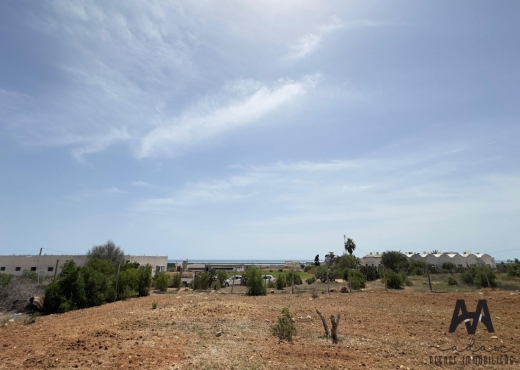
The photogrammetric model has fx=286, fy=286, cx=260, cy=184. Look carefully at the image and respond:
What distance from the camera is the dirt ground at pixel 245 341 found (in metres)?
6.46

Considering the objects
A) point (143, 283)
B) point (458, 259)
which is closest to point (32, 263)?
point (143, 283)

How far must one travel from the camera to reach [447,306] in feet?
44.4

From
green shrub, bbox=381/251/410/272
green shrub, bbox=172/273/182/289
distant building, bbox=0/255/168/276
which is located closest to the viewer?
green shrub, bbox=172/273/182/289

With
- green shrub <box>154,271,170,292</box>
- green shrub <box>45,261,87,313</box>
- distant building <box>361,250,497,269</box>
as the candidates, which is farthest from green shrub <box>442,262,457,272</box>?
green shrub <box>45,261,87,313</box>

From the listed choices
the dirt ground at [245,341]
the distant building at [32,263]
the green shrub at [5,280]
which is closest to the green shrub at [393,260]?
the dirt ground at [245,341]

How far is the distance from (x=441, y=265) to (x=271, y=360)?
216 feet

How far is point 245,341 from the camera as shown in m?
8.24

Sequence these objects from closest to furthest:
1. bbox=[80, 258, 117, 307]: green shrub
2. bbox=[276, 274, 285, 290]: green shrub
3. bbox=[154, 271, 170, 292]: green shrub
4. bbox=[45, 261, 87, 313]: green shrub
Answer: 1. bbox=[45, 261, 87, 313]: green shrub
2. bbox=[80, 258, 117, 307]: green shrub
3. bbox=[154, 271, 170, 292]: green shrub
4. bbox=[276, 274, 285, 290]: green shrub

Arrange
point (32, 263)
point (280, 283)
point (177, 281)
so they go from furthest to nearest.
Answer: point (32, 263) → point (177, 281) → point (280, 283)

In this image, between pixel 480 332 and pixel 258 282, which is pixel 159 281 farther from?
pixel 480 332

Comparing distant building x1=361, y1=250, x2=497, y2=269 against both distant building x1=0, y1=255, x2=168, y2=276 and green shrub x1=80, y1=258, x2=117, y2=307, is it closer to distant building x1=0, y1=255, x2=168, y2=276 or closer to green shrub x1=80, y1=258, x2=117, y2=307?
green shrub x1=80, y1=258, x2=117, y2=307

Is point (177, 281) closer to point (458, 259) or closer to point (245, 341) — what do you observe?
point (245, 341)

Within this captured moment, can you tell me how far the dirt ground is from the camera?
6457 millimetres

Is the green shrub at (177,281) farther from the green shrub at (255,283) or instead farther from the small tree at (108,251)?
the small tree at (108,251)
